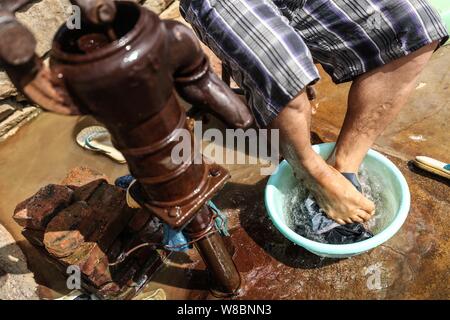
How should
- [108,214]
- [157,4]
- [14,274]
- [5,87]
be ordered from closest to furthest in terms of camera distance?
[108,214] → [14,274] → [5,87] → [157,4]

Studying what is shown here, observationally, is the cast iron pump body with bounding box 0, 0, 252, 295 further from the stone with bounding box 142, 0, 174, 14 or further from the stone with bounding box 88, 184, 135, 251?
the stone with bounding box 142, 0, 174, 14

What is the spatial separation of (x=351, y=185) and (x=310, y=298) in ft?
2.10

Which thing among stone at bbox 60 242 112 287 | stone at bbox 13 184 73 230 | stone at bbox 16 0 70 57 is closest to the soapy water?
stone at bbox 60 242 112 287

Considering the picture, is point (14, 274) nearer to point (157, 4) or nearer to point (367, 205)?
point (367, 205)

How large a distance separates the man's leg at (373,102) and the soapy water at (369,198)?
219 millimetres

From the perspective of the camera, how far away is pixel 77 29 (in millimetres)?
1231

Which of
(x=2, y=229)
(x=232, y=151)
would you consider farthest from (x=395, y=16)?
(x=2, y=229)

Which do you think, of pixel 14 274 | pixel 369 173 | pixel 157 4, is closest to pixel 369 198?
pixel 369 173

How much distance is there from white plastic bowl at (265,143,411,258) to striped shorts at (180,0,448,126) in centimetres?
44

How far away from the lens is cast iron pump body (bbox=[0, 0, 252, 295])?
3.48 ft

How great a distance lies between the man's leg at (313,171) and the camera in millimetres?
2041

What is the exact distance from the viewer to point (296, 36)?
1982 mm

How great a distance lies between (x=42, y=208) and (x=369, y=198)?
6.01ft

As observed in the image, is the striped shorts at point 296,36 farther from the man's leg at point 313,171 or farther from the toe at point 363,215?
the toe at point 363,215
